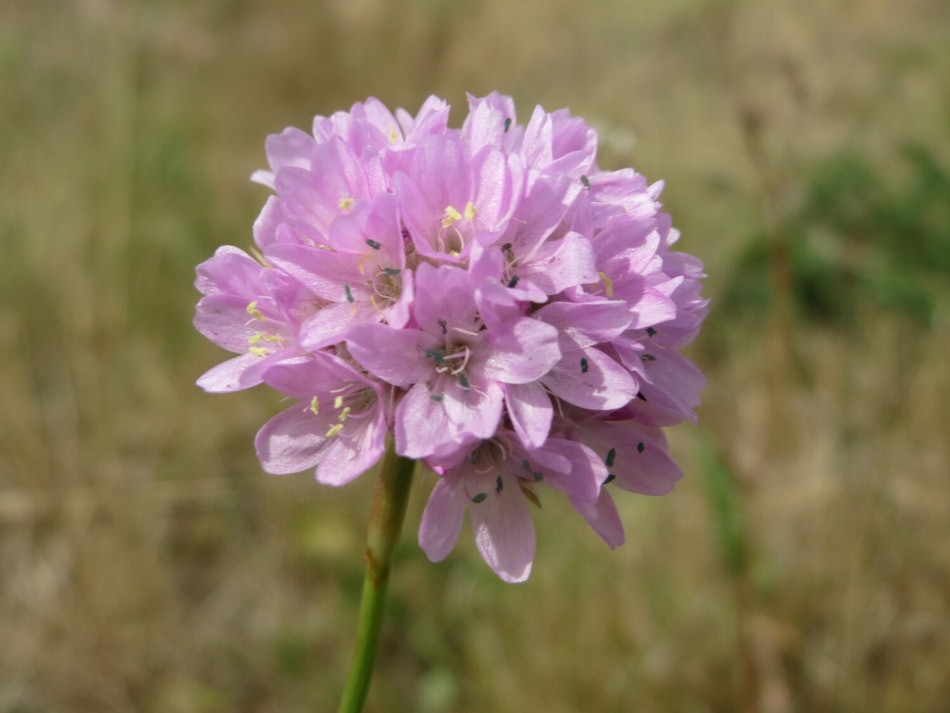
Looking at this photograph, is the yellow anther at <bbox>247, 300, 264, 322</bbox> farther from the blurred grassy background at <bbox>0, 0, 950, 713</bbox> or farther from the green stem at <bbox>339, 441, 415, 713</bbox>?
the blurred grassy background at <bbox>0, 0, 950, 713</bbox>

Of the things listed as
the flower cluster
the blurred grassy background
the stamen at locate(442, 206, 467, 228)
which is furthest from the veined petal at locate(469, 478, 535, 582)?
the blurred grassy background

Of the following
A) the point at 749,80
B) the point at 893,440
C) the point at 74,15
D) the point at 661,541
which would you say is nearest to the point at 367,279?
the point at 661,541

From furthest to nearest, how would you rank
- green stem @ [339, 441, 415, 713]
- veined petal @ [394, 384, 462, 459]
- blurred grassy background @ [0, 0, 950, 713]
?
1. blurred grassy background @ [0, 0, 950, 713]
2. green stem @ [339, 441, 415, 713]
3. veined petal @ [394, 384, 462, 459]

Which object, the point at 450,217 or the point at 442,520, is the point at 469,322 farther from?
the point at 442,520

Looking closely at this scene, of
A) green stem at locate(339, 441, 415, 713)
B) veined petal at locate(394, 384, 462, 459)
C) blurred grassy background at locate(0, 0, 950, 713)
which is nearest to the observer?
veined petal at locate(394, 384, 462, 459)

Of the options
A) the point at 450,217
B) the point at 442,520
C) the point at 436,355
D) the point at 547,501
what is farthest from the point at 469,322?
the point at 547,501

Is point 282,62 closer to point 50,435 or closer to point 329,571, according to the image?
point 50,435

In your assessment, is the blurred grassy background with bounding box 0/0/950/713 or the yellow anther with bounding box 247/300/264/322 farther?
the blurred grassy background with bounding box 0/0/950/713
